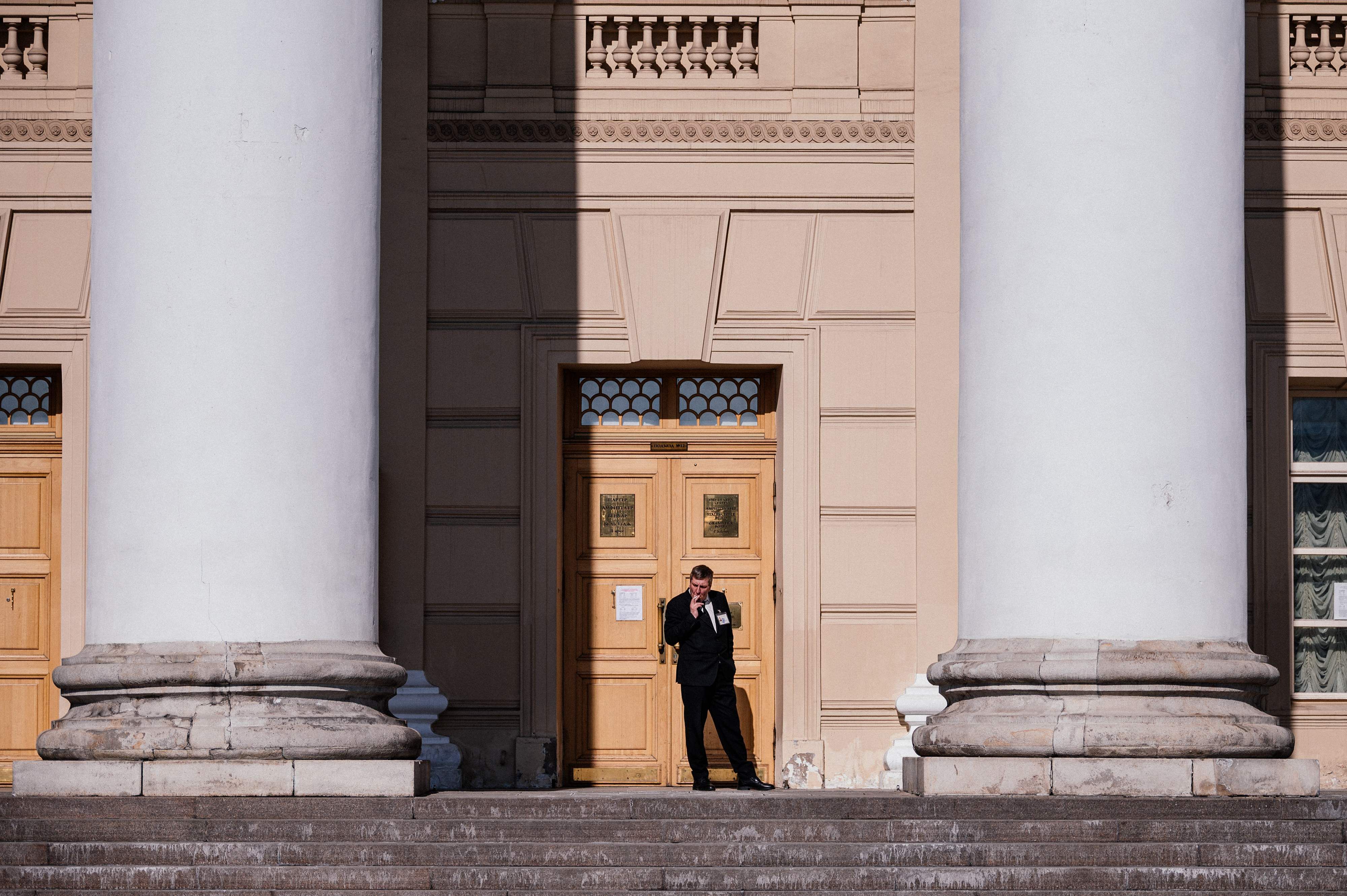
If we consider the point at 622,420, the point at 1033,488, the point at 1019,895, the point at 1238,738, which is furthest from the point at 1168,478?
the point at 622,420

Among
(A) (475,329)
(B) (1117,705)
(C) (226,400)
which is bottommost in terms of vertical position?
(B) (1117,705)

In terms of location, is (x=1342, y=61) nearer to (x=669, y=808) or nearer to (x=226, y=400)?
(x=669, y=808)

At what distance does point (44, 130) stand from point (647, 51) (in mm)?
4905

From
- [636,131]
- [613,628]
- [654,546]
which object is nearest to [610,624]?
[613,628]

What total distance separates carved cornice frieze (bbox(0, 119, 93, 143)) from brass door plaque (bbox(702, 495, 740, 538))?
5802 mm

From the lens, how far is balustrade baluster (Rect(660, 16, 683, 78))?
14.5 meters

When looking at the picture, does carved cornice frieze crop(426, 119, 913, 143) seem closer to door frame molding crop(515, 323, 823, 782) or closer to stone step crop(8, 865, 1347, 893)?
door frame molding crop(515, 323, 823, 782)

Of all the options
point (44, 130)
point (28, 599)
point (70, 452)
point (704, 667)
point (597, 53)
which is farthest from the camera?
point (597, 53)

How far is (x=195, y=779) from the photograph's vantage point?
9.51 metres

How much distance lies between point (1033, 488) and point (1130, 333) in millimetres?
1046

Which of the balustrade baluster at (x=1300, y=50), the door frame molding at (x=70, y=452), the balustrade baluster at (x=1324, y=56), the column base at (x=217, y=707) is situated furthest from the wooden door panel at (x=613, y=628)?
the balustrade baluster at (x=1324, y=56)

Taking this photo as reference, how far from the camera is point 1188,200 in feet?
33.8

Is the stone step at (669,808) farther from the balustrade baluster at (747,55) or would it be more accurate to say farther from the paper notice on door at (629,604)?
the balustrade baluster at (747,55)

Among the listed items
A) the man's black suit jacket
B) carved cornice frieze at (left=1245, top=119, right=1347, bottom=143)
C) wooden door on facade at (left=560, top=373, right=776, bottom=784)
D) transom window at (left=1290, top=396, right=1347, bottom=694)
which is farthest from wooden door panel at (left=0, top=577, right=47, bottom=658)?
carved cornice frieze at (left=1245, top=119, right=1347, bottom=143)
